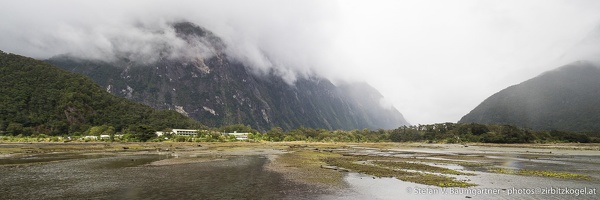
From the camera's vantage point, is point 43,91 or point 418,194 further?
point 43,91

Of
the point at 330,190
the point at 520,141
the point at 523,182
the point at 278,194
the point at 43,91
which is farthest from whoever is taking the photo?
the point at 43,91

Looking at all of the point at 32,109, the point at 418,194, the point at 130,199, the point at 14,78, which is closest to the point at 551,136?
the point at 418,194

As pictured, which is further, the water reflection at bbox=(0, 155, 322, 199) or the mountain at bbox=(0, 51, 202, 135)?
the mountain at bbox=(0, 51, 202, 135)

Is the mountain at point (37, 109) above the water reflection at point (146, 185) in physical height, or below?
above

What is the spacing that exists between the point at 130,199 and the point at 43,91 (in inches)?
8849

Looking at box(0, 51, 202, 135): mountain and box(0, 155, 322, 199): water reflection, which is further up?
box(0, 51, 202, 135): mountain

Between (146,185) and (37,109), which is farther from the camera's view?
(37,109)

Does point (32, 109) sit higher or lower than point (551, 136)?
higher

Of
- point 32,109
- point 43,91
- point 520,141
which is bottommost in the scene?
Answer: point 520,141

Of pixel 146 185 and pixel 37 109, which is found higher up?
pixel 37 109

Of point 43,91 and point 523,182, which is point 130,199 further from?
point 43,91

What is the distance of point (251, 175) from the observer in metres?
35.1

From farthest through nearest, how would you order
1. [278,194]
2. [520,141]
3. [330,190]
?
[520,141]
[330,190]
[278,194]

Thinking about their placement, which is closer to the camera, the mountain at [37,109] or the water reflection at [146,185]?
the water reflection at [146,185]
